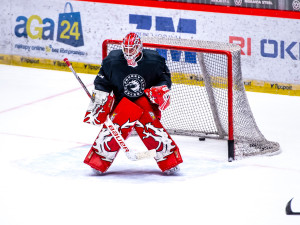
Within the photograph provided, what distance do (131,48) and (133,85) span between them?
1.05 ft

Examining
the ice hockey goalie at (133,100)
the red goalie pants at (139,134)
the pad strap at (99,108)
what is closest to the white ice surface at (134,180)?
the red goalie pants at (139,134)

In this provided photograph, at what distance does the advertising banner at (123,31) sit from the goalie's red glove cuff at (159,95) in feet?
9.34

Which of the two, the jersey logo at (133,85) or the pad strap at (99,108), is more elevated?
the jersey logo at (133,85)

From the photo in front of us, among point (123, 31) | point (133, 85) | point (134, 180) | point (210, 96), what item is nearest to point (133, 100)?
point (133, 85)

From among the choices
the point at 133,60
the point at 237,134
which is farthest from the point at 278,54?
the point at 133,60

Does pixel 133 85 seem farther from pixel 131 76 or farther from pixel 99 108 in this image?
pixel 99 108

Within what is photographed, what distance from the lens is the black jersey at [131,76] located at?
6789mm

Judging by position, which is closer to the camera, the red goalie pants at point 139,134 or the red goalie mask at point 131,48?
the red goalie mask at point 131,48

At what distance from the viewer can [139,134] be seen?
688 cm

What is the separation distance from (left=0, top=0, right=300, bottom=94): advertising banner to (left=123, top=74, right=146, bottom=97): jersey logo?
2.86m

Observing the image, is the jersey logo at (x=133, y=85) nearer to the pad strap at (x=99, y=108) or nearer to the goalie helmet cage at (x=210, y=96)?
the pad strap at (x=99, y=108)

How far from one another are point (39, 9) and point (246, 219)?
17.8 ft

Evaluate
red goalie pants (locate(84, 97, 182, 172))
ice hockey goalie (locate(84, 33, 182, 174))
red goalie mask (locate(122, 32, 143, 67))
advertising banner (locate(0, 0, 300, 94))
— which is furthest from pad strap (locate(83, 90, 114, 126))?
advertising banner (locate(0, 0, 300, 94))

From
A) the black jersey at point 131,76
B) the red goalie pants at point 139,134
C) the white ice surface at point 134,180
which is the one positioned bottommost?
the white ice surface at point 134,180
